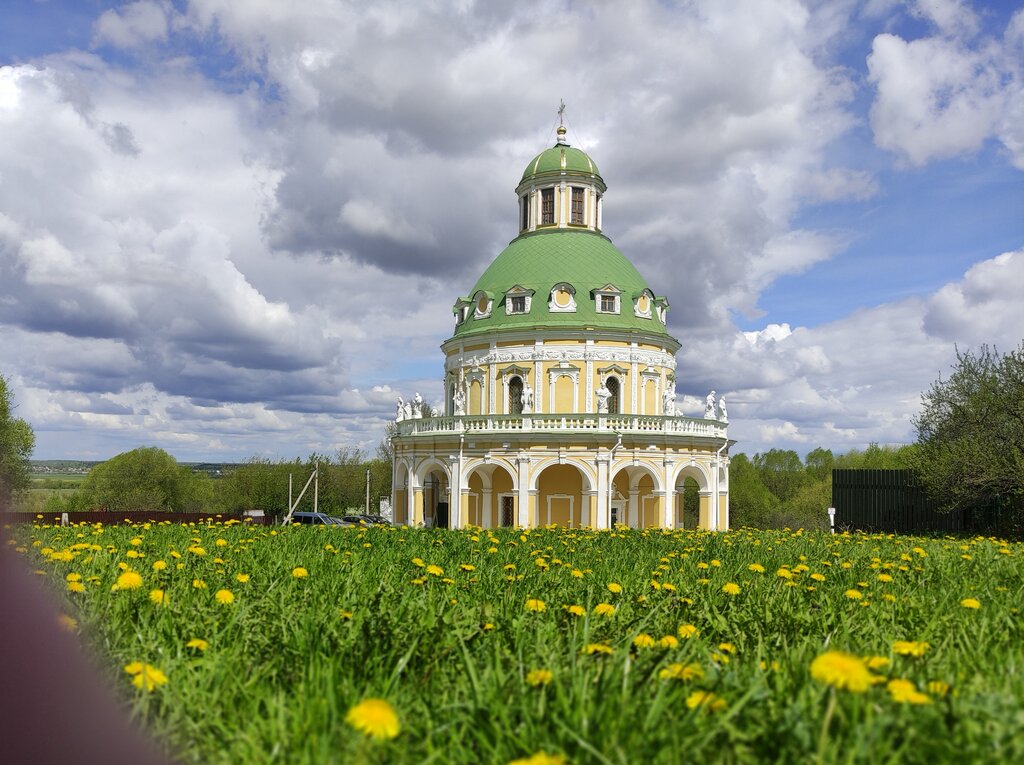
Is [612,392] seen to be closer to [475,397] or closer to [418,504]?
[475,397]

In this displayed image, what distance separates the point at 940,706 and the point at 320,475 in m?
77.1

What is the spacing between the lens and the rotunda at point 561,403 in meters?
35.8

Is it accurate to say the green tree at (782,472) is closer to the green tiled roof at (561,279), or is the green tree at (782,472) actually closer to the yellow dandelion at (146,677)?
the green tiled roof at (561,279)

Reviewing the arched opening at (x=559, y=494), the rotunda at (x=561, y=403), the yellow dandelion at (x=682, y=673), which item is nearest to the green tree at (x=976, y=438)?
the rotunda at (x=561, y=403)

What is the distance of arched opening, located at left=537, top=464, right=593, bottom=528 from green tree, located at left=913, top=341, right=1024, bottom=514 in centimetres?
1567

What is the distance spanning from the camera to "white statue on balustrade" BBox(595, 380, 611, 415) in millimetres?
36219

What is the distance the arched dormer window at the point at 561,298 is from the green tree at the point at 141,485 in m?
51.5

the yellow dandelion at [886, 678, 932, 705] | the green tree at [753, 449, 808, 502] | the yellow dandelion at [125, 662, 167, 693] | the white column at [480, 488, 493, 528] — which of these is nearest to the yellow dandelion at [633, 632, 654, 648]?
the yellow dandelion at [886, 678, 932, 705]

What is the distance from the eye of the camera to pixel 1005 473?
2677cm

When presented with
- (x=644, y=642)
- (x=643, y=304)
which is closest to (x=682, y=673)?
(x=644, y=642)

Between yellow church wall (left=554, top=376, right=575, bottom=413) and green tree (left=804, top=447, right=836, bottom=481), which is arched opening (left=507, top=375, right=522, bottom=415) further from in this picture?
green tree (left=804, top=447, right=836, bottom=481)

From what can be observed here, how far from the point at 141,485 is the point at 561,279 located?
5453 centimetres

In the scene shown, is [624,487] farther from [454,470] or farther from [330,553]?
Answer: [330,553]

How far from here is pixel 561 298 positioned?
40406mm
